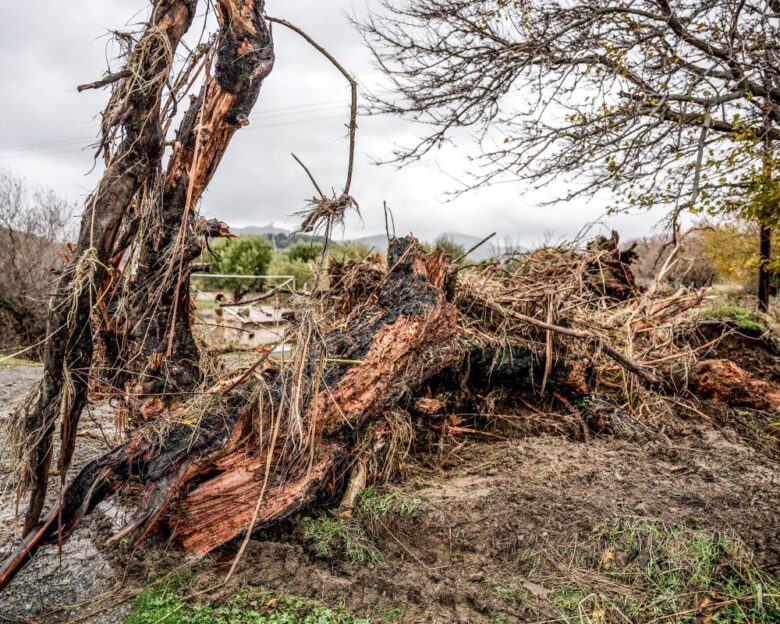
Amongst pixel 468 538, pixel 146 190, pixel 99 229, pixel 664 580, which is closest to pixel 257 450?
pixel 468 538

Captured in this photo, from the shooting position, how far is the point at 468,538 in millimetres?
2885

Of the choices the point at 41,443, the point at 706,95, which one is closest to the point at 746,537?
the point at 41,443

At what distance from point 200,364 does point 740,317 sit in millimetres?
7051

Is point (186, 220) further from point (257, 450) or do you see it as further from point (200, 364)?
point (257, 450)

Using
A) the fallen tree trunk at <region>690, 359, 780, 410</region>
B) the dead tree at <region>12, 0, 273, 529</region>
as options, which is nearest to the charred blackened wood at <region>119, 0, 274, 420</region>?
the dead tree at <region>12, 0, 273, 529</region>

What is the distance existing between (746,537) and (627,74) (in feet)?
20.9

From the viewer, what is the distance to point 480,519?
9.80 feet

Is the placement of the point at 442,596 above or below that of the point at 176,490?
below

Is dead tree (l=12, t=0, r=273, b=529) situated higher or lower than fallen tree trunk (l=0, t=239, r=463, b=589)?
higher

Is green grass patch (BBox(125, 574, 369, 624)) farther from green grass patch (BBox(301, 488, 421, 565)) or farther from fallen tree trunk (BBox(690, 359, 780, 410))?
fallen tree trunk (BBox(690, 359, 780, 410))

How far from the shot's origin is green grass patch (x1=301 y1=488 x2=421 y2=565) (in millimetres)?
2787

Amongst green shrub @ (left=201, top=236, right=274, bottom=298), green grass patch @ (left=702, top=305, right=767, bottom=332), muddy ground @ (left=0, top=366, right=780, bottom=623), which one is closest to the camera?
muddy ground @ (left=0, top=366, right=780, bottom=623)

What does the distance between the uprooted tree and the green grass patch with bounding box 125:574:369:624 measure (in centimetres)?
37

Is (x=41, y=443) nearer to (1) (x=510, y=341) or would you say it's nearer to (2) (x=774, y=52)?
(1) (x=510, y=341)
